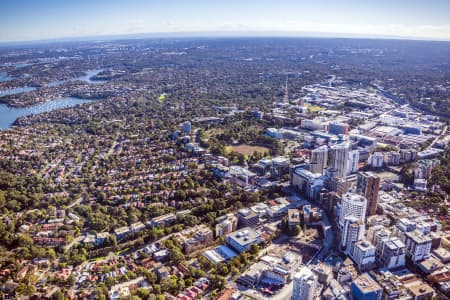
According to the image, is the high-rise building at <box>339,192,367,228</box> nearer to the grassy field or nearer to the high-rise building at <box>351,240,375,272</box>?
the high-rise building at <box>351,240,375,272</box>

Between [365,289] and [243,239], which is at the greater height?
[365,289]

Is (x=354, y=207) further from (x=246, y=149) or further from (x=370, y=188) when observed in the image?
(x=246, y=149)

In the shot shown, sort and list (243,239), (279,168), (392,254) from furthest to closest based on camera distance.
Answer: (279,168)
(243,239)
(392,254)

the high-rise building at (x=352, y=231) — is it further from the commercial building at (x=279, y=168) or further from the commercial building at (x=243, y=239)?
the commercial building at (x=279, y=168)

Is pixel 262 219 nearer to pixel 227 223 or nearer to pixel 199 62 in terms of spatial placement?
pixel 227 223

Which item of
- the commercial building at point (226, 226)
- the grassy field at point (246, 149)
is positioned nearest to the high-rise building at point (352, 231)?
the commercial building at point (226, 226)

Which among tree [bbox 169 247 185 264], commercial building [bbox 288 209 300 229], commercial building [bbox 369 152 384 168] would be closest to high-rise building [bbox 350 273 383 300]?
commercial building [bbox 288 209 300 229]

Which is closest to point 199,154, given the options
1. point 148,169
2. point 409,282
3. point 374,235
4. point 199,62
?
point 148,169

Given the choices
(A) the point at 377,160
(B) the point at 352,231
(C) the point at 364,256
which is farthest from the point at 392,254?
(A) the point at 377,160
